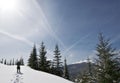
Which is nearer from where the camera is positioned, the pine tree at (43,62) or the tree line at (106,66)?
the tree line at (106,66)

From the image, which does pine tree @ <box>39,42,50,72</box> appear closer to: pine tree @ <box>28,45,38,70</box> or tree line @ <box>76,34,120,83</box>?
pine tree @ <box>28,45,38,70</box>

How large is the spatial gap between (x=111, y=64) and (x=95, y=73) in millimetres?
3776

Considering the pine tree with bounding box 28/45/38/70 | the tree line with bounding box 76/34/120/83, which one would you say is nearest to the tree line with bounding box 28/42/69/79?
the pine tree with bounding box 28/45/38/70

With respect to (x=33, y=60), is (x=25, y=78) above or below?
below

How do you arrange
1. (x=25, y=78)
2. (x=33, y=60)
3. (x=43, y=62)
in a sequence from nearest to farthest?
(x=25, y=78)
(x=43, y=62)
(x=33, y=60)

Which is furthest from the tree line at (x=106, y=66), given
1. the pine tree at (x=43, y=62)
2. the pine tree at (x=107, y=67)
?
the pine tree at (x=43, y=62)

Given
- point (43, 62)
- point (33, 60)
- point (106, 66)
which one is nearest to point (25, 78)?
point (106, 66)

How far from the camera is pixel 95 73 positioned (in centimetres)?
3378

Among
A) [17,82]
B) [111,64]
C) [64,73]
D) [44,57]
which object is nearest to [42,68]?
[44,57]

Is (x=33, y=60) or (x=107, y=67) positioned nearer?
(x=107, y=67)

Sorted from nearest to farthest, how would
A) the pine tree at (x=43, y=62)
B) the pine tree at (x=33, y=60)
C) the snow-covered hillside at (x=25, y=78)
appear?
the snow-covered hillside at (x=25, y=78) → the pine tree at (x=43, y=62) → the pine tree at (x=33, y=60)

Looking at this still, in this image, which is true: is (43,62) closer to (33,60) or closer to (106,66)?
(33,60)

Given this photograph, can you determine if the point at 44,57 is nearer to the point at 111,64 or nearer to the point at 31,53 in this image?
the point at 31,53

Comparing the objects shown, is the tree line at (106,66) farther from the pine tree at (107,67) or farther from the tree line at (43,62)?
the tree line at (43,62)
